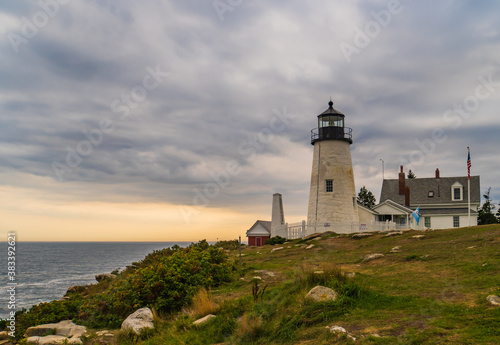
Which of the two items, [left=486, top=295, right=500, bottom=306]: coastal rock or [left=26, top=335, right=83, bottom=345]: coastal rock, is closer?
[left=486, top=295, right=500, bottom=306]: coastal rock

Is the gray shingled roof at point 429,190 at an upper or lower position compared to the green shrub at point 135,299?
upper

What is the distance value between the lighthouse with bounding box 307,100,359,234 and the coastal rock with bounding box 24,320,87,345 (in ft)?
80.6

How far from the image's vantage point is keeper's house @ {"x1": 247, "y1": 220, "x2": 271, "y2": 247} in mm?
40406

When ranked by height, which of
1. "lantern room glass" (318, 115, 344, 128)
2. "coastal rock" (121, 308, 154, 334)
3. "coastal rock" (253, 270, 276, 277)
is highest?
"lantern room glass" (318, 115, 344, 128)

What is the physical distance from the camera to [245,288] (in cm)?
1332

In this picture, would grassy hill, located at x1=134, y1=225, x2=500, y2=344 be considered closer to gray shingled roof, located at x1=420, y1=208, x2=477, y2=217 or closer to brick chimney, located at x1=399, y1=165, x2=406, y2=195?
gray shingled roof, located at x1=420, y1=208, x2=477, y2=217

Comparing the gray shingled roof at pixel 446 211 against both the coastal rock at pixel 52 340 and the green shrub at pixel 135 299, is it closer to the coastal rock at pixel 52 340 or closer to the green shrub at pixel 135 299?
the green shrub at pixel 135 299

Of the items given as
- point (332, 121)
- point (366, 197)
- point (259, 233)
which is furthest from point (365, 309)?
point (366, 197)

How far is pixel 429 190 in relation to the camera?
4522 centimetres

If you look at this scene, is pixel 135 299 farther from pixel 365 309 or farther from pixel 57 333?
pixel 365 309

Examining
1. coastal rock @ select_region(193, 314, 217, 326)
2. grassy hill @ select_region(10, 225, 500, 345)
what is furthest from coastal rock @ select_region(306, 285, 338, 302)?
coastal rock @ select_region(193, 314, 217, 326)

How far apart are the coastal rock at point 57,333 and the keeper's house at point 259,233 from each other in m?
29.3

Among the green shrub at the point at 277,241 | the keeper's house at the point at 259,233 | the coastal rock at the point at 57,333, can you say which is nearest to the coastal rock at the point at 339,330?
the coastal rock at the point at 57,333

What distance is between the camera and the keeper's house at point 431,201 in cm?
4144
